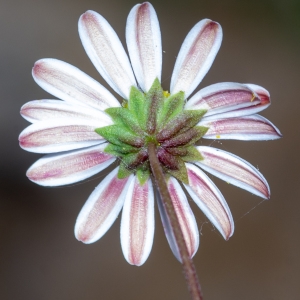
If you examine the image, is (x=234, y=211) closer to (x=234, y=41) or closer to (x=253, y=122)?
(x=234, y=41)

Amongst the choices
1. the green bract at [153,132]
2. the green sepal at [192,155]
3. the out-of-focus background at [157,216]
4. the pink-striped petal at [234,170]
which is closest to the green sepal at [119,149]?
the green bract at [153,132]

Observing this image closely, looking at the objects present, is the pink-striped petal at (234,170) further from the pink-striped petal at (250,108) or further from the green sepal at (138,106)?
the green sepal at (138,106)

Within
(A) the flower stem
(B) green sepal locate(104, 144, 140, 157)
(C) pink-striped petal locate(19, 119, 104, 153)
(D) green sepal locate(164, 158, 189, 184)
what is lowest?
(A) the flower stem

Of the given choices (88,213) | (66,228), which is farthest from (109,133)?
(66,228)

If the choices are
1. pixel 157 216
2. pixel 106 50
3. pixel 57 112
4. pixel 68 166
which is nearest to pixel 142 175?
pixel 68 166

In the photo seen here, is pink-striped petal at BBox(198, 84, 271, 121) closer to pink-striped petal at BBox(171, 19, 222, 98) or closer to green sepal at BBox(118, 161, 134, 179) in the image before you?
pink-striped petal at BBox(171, 19, 222, 98)

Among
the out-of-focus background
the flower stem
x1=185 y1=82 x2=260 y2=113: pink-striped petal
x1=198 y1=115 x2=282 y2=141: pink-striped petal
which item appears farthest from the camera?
the out-of-focus background

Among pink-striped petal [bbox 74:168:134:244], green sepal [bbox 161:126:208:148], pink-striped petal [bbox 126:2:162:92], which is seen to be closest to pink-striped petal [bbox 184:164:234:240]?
green sepal [bbox 161:126:208:148]
